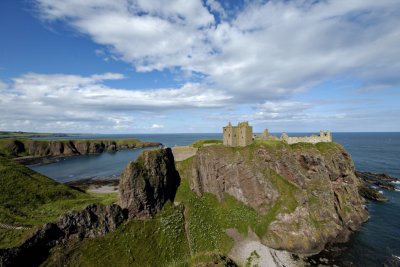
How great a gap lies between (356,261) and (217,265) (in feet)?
149

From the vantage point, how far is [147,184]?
5759 cm

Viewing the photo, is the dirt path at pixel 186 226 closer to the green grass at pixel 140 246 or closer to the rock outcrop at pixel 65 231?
the green grass at pixel 140 246

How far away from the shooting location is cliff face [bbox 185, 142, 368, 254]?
181ft

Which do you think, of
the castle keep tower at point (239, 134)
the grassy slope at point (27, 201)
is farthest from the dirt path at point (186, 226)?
the castle keep tower at point (239, 134)

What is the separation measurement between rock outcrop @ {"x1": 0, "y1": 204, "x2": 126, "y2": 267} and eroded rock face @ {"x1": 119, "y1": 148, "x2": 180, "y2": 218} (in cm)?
360

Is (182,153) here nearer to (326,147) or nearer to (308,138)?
(308,138)

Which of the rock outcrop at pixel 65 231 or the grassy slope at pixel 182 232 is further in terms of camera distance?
the grassy slope at pixel 182 232

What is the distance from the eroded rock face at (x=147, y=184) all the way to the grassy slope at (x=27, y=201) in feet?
30.5

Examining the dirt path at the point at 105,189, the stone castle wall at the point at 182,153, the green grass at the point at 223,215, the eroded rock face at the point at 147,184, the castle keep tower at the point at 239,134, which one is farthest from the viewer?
the dirt path at the point at 105,189

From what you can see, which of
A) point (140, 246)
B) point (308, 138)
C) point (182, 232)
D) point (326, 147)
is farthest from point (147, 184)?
point (326, 147)

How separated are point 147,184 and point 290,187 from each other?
36250mm

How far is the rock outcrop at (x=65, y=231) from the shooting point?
3630 cm

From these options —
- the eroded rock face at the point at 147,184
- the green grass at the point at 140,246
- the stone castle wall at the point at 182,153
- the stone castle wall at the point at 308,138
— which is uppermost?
the stone castle wall at the point at 308,138

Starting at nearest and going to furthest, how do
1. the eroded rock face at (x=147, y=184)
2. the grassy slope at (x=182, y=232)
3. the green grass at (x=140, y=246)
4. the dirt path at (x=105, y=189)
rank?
Answer: the green grass at (x=140, y=246) → the grassy slope at (x=182, y=232) → the eroded rock face at (x=147, y=184) → the dirt path at (x=105, y=189)
